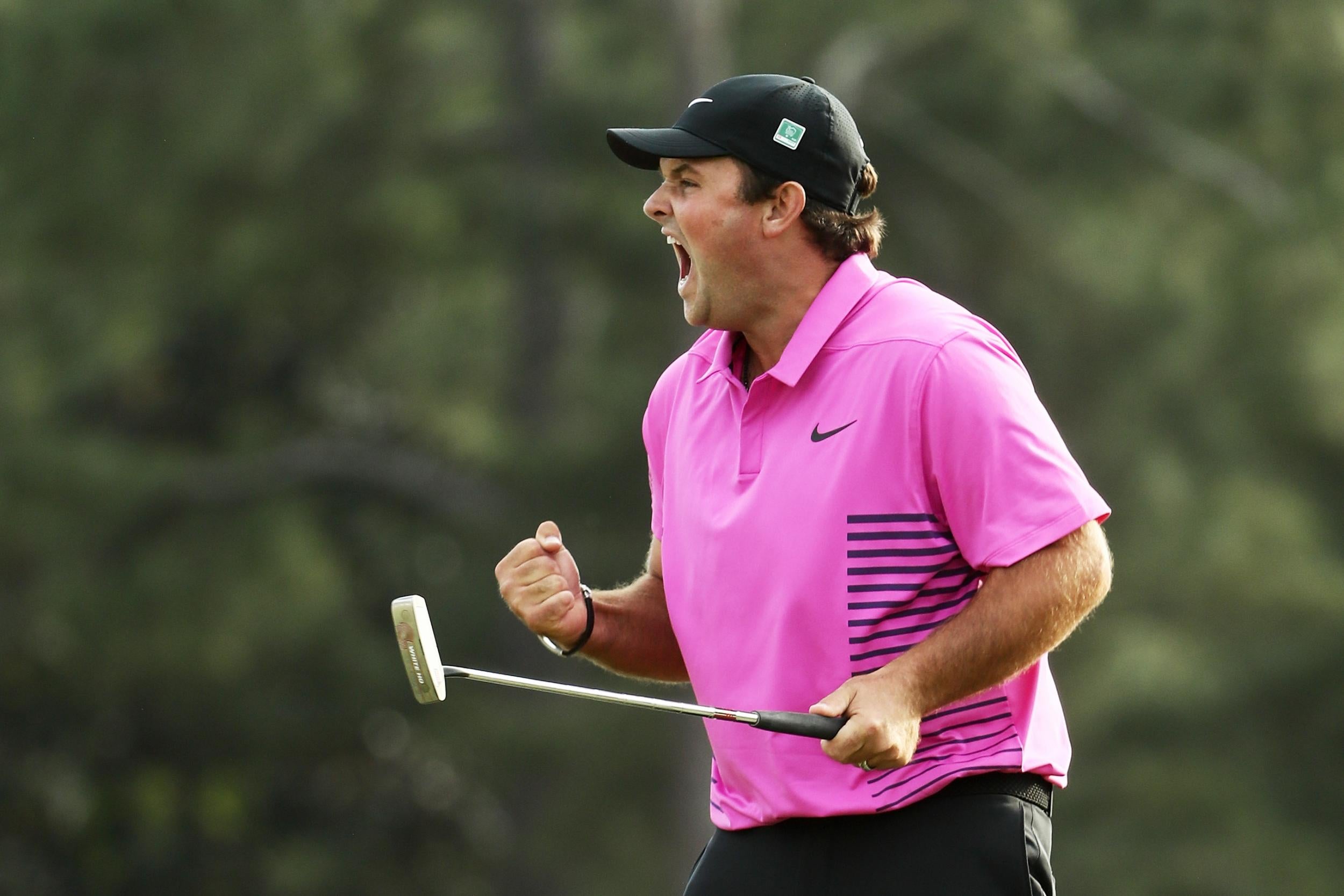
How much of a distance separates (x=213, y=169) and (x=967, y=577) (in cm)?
1013

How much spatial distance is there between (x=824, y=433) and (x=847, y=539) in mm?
159

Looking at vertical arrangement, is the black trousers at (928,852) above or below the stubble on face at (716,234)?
below

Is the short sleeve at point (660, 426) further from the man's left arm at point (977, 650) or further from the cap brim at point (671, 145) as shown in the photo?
the man's left arm at point (977, 650)

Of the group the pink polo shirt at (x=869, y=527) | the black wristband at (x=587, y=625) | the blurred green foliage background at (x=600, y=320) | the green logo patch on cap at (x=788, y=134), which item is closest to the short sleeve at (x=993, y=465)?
the pink polo shirt at (x=869, y=527)

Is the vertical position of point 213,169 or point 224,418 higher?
point 213,169

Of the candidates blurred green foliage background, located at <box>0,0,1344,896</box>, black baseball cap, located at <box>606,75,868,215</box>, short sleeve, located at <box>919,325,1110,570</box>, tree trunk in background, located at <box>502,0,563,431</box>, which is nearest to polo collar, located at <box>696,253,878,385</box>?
black baseball cap, located at <box>606,75,868,215</box>

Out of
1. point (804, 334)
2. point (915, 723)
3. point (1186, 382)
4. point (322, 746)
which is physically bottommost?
point (322, 746)

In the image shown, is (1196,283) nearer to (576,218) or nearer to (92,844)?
(576,218)

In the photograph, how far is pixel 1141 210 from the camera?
1235cm

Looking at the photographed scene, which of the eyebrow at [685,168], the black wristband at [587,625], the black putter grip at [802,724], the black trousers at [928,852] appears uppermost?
the eyebrow at [685,168]

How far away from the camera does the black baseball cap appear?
9.72 ft

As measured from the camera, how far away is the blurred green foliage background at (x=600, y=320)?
1207 centimetres

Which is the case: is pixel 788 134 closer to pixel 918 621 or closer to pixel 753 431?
pixel 753 431

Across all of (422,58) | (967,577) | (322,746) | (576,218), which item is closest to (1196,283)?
(576,218)
